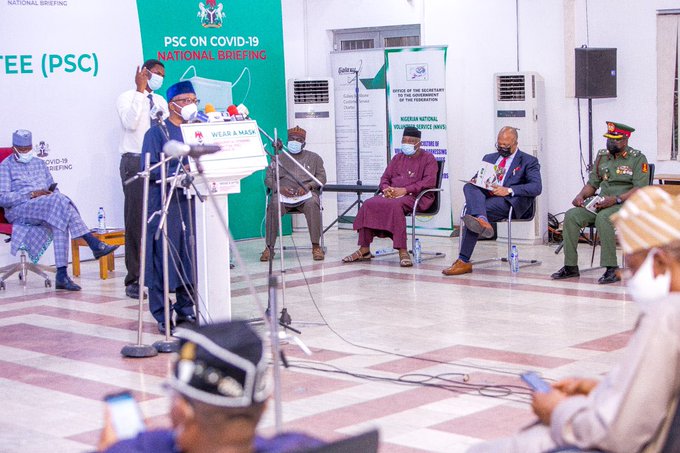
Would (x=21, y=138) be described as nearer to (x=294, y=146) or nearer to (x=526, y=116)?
(x=294, y=146)

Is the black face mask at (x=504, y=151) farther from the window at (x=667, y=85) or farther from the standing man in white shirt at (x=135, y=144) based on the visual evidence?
the standing man in white shirt at (x=135, y=144)

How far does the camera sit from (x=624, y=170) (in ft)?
30.0

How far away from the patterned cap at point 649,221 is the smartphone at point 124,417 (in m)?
1.22

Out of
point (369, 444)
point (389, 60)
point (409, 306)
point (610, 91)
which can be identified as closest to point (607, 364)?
point (409, 306)

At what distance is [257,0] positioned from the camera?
12.4 metres

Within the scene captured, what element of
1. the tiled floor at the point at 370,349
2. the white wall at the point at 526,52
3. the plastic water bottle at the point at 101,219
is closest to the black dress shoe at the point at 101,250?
the tiled floor at the point at 370,349

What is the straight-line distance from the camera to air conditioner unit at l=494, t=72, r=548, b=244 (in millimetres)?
11125

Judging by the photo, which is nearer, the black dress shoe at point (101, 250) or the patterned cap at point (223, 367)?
the patterned cap at point (223, 367)

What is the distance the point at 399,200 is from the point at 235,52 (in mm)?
3147

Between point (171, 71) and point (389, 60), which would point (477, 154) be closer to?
point (389, 60)

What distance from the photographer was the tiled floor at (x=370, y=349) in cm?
514

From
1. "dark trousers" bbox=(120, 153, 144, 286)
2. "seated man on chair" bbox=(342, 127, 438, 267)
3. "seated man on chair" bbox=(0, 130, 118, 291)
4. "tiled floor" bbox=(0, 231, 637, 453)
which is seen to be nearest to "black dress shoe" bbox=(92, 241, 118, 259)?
"seated man on chair" bbox=(0, 130, 118, 291)

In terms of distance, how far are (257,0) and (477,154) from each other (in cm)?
292

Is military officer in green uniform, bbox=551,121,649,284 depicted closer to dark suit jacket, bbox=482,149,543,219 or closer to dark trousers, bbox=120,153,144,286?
dark suit jacket, bbox=482,149,543,219
